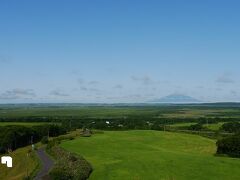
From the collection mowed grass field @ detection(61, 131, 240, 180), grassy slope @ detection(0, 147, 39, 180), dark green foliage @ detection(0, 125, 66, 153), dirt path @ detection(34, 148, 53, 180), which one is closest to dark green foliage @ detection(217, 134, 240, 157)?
mowed grass field @ detection(61, 131, 240, 180)

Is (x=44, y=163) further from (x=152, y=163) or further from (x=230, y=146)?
(x=230, y=146)

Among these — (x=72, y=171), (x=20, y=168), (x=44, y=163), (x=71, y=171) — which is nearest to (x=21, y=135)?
(x=20, y=168)

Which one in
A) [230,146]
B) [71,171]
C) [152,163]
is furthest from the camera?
[230,146]

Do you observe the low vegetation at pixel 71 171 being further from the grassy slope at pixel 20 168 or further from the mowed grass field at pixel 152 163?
the grassy slope at pixel 20 168

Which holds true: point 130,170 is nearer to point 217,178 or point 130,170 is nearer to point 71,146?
point 217,178

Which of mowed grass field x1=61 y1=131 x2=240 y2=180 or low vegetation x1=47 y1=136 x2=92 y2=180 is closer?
low vegetation x1=47 y1=136 x2=92 y2=180

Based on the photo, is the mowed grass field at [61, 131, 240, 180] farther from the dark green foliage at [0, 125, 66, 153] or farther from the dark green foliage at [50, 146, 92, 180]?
the dark green foliage at [0, 125, 66, 153]

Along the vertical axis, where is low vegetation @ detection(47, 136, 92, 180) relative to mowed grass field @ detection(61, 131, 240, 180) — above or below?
above
